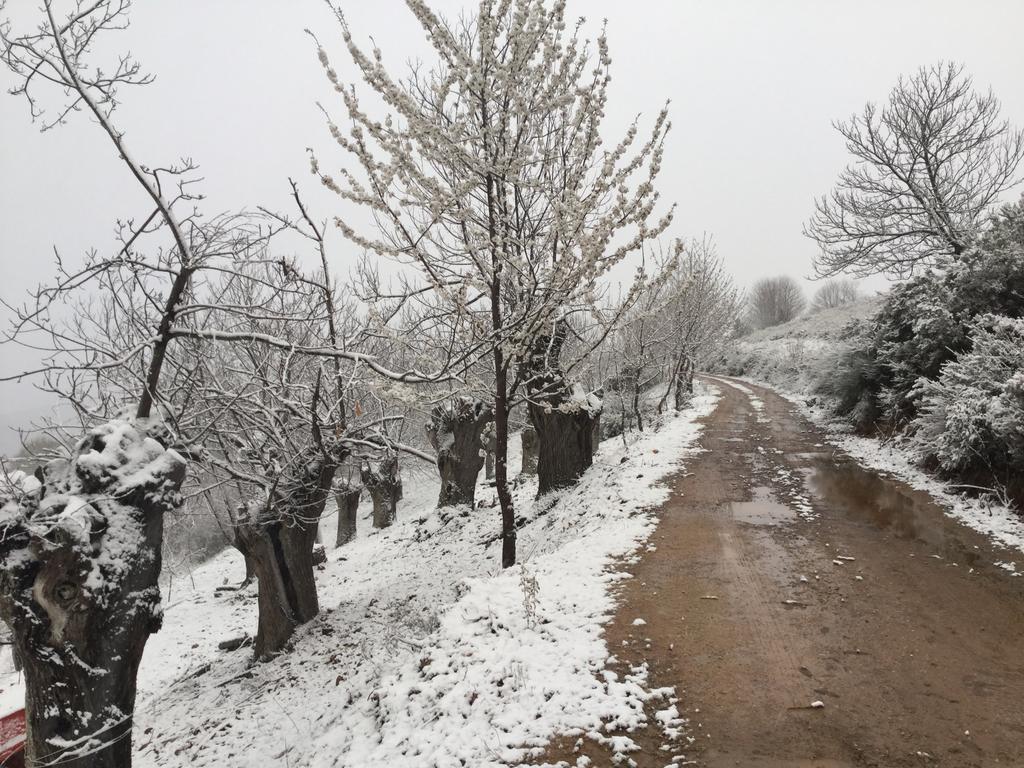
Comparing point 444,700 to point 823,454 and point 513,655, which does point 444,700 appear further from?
point 823,454

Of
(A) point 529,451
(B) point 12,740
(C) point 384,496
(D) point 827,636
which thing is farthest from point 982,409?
A: (C) point 384,496

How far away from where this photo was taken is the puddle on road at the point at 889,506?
6.45m

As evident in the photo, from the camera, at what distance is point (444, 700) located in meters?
4.03

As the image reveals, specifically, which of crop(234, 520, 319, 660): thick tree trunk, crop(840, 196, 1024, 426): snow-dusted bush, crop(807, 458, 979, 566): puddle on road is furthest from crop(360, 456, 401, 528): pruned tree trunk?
crop(840, 196, 1024, 426): snow-dusted bush

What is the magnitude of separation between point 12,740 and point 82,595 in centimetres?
423

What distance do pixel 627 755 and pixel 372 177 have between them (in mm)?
5464

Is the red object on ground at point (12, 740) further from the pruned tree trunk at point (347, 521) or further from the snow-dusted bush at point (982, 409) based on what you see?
the snow-dusted bush at point (982, 409)

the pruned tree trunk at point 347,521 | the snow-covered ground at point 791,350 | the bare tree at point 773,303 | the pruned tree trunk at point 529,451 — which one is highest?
the bare tree at point 773,303

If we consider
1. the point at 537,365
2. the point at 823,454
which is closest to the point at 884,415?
the point at 823,454

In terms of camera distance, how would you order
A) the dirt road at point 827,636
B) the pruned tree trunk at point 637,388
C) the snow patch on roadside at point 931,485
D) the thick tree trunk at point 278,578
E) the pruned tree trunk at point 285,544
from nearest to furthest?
1. the dirt road at point 827,636
2. the snow patch on roadside at point 931,485
3. the pruned tree trunk at point 285,544
4. the thick tree trunk at point 278,578
5. the pruned tree trunk at point 637,388

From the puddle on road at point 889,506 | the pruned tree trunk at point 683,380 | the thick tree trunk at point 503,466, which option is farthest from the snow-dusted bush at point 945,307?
the pruned tree trunk at point 683,380

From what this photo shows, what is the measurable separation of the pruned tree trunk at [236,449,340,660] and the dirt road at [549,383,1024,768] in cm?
438

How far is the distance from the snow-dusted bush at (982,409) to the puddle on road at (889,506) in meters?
0.84

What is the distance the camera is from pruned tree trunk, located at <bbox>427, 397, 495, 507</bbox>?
1323 cm
